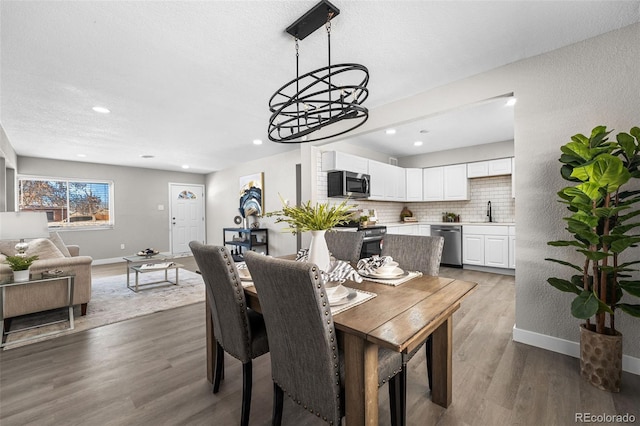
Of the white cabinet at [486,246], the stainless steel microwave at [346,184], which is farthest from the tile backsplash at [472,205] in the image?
the white cabinet at [486,246]

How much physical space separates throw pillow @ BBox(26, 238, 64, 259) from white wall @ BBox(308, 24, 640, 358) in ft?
16.6

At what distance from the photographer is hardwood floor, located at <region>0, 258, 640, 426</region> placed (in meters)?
1.64

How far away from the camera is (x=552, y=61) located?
2.29 metres

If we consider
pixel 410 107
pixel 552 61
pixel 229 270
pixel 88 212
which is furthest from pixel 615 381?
pixel 88 212

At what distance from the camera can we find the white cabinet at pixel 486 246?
4.84 metres

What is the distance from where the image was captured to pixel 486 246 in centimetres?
504

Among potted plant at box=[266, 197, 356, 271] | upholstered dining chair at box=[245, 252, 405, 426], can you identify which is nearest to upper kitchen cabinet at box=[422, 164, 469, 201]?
potted plant at box=[266, 197, 356, 271]

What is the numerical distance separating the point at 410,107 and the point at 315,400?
2.89 meters

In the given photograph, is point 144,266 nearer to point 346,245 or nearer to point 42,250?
point 42,250

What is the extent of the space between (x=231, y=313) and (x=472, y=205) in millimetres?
5459

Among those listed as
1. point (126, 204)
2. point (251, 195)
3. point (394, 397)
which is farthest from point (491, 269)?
point (126, 204)

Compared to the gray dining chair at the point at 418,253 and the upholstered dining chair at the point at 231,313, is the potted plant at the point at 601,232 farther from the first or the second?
the upholstered dining chair at the point at 231,313

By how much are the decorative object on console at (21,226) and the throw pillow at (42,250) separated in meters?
0.59

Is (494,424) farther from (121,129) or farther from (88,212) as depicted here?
(88,212)
